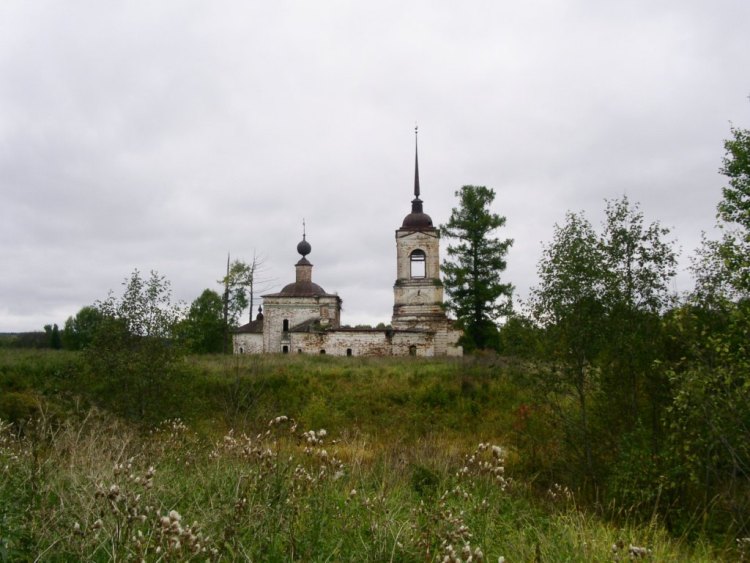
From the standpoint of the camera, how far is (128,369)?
572 inches

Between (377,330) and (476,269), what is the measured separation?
9713 mm

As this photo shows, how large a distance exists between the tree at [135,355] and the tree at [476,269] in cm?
1792

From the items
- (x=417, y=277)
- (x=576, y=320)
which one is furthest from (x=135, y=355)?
(x=417, y=277)

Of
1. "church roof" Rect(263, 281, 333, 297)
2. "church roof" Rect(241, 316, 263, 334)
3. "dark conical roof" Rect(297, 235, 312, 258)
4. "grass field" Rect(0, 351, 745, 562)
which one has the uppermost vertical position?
"dark conical roof" Rect(297, 235, 312, 258)

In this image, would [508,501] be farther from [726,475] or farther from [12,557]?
[12,557]

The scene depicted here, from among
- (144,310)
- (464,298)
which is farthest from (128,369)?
(464,298)

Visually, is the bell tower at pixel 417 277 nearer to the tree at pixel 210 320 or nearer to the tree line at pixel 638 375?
the tree at pixel 210 320

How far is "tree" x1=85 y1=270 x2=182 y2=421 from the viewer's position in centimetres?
1443

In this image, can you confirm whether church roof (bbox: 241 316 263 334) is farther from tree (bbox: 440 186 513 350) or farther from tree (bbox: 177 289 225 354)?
tree (bbox: 440 186 513 350)

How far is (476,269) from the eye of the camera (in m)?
31.4

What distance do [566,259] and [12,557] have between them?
9.35 metres

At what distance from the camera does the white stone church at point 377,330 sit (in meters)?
38.5

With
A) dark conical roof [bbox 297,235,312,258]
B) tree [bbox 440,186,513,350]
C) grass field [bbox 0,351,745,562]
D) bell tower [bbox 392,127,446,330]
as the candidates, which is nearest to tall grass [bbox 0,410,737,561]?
grass field [bbox 0,351,745,562]

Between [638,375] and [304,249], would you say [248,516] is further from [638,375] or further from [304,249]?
[304,249]
